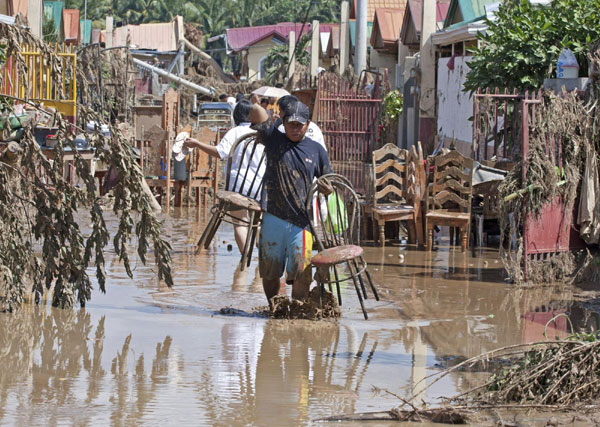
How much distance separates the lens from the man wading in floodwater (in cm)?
748

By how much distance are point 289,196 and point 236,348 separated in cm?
137

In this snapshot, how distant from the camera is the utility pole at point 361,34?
27609mm

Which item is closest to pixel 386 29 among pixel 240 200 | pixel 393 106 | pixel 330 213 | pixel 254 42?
pixel 393 106

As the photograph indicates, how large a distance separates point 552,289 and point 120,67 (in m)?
22.1

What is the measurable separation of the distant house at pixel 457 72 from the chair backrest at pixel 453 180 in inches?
287

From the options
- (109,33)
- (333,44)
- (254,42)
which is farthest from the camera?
(254,42)

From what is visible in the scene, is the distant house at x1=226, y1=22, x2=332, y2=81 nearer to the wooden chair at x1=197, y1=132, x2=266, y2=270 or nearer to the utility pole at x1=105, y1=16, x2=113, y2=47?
the utility pole at x1=105, y1=16, x2=113, y2=47

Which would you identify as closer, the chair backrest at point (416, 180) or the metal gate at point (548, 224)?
the metal gate at point (548, 224)

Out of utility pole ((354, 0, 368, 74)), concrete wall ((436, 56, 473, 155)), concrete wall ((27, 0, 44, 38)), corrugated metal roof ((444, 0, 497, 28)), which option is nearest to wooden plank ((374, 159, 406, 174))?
concrete wall ((436, 56, 473, 155))

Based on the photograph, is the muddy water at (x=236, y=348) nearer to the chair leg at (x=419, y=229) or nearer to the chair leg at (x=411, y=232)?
the chair leg at (x=419, y=229)

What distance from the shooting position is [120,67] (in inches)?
1161

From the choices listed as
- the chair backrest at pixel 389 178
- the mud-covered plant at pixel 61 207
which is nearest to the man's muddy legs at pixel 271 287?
the mud-covered plant at pixel 61 207

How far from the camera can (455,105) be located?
70.3 ft

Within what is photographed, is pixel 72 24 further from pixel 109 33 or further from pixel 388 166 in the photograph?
pixel 388 166
